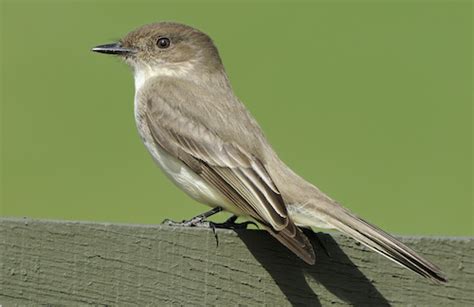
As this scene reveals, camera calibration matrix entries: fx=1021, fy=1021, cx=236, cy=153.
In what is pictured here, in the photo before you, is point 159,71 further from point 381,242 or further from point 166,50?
point 381,242

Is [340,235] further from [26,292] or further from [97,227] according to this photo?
[26,292]

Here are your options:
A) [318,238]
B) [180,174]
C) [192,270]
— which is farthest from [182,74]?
[192,270]

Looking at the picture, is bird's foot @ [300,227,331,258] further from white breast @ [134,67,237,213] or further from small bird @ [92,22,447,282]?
white breast @ [134,67,237,213]

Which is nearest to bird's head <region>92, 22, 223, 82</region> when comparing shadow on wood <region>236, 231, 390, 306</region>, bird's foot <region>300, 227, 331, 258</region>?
bird's foot <region>300, 227, 331, 258</region>

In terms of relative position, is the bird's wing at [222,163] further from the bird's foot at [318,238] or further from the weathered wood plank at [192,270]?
the weathered wood plank at [192,270]

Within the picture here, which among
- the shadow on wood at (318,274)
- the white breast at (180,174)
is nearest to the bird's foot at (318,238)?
the shadow on wood at (318,274)

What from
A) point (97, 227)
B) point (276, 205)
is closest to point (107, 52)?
point (276, 205)
